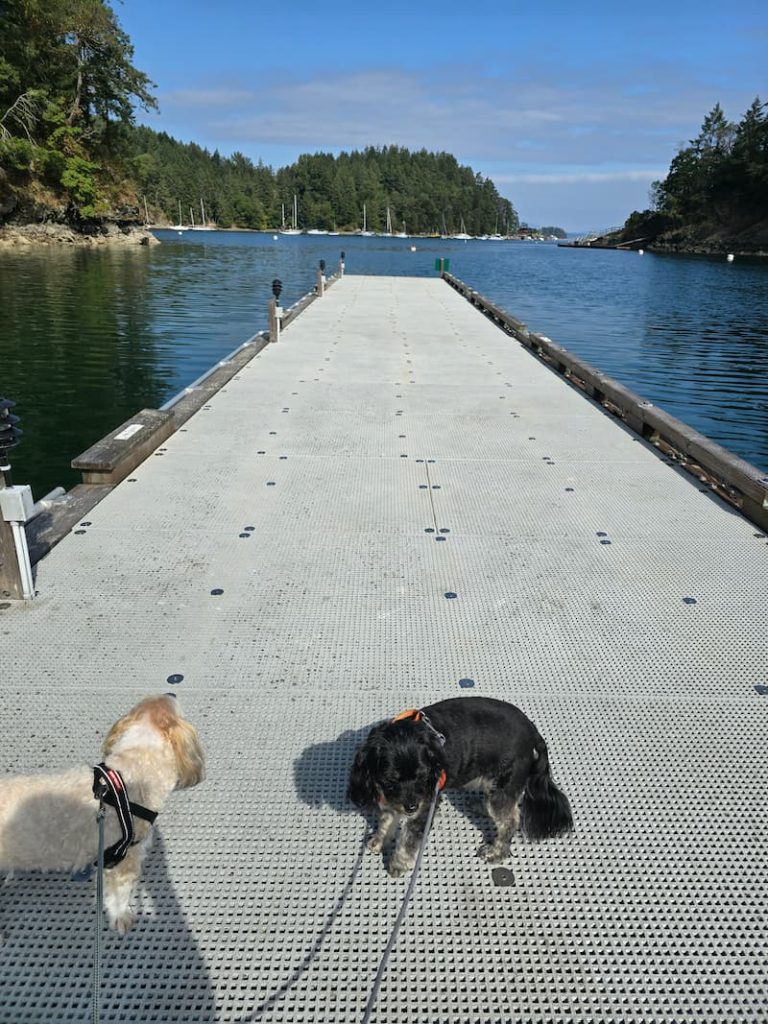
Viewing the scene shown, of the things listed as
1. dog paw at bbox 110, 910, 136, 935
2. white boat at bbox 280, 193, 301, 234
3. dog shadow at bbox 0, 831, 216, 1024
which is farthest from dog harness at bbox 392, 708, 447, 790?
white boat at bbox 280, 193, 301, 234

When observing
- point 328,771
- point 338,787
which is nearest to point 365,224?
point 328,771

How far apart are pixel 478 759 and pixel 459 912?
1.84 feet

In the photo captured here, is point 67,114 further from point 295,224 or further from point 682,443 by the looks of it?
point 295,224

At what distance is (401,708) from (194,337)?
746 inches

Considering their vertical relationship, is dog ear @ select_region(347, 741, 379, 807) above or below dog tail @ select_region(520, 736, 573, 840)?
above

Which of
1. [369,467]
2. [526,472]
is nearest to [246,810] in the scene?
[369,467]

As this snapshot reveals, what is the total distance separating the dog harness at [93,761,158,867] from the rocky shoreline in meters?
54.9

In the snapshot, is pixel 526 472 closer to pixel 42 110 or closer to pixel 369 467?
pixel 369 467

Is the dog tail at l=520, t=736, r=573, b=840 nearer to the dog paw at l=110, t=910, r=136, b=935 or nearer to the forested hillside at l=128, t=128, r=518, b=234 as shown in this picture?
the dog paw at l=110, t=910, r=136, b=935

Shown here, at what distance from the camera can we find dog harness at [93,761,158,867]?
87.4 inches

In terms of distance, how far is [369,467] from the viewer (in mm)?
6871

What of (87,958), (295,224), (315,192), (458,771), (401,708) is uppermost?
(315,192)

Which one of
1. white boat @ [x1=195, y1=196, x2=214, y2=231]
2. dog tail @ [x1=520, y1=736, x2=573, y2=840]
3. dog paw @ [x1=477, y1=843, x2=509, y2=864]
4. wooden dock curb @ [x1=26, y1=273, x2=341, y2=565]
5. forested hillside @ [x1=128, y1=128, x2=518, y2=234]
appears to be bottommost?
dog paw @ [x1=477, y1=843, x2=509, y2=864]

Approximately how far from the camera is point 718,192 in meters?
100
